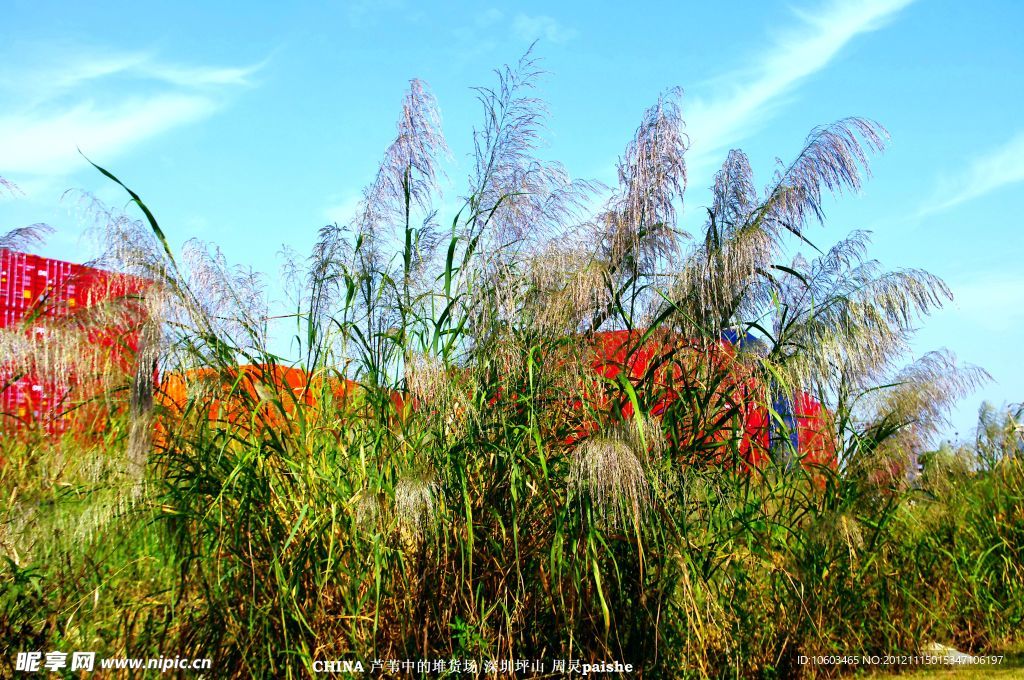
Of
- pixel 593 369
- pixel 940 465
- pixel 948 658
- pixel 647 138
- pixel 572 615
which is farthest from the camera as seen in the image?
pixel 940 465

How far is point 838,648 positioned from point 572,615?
55.2 inches

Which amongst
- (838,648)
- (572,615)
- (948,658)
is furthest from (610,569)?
(948,658)

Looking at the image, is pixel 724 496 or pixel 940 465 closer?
pixel 724 496

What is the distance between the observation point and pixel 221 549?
2873 mm

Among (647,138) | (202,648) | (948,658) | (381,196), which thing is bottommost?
(948,658)

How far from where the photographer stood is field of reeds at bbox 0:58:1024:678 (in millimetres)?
2820

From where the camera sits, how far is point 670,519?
2879 mm

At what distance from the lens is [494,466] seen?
2945 millimetres

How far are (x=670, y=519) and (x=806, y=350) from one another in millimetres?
1196

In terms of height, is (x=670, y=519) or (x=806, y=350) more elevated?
(x=806, y=350)

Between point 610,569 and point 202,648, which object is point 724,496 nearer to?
point 610,569

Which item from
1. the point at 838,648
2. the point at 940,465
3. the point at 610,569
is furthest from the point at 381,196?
the point at 940,465

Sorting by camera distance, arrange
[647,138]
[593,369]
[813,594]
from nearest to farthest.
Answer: [593,369] → [813,594] → [647,138]

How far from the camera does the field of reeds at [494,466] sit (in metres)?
2.82
